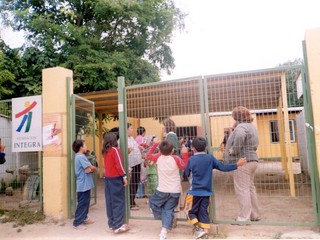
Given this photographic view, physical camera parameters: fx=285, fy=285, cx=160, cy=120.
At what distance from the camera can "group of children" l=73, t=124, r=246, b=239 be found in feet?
12.8

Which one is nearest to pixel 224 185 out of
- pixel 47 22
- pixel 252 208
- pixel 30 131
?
pixel 252 208

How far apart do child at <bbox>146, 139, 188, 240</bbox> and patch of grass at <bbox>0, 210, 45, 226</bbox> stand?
2.33m

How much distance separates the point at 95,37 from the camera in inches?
423

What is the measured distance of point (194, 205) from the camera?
3.90 metres

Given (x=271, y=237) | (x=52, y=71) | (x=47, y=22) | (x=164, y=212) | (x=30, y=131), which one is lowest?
(x=271, y=237)

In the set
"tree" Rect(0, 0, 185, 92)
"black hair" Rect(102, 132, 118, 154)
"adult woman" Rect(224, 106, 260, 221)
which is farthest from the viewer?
"tree" Rect(0, 0, 185, 92)

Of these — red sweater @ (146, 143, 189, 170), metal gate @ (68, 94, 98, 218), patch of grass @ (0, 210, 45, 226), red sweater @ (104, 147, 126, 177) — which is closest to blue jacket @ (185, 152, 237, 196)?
red sweater @ (146, 143, 189, 170)

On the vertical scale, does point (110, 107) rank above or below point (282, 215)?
above

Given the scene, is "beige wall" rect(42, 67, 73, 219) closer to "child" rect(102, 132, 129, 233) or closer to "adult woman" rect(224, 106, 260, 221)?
"child" rect(102, 132, 129, 233)

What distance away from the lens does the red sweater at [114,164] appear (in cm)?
433

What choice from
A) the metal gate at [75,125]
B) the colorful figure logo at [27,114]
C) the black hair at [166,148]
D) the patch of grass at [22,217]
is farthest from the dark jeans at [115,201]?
the colorful figure logo at [27,114]

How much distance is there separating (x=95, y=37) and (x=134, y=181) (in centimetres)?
715

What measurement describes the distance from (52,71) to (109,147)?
2.03 meters

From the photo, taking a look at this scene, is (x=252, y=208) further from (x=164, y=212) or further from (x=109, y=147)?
(x=109, y=147)
